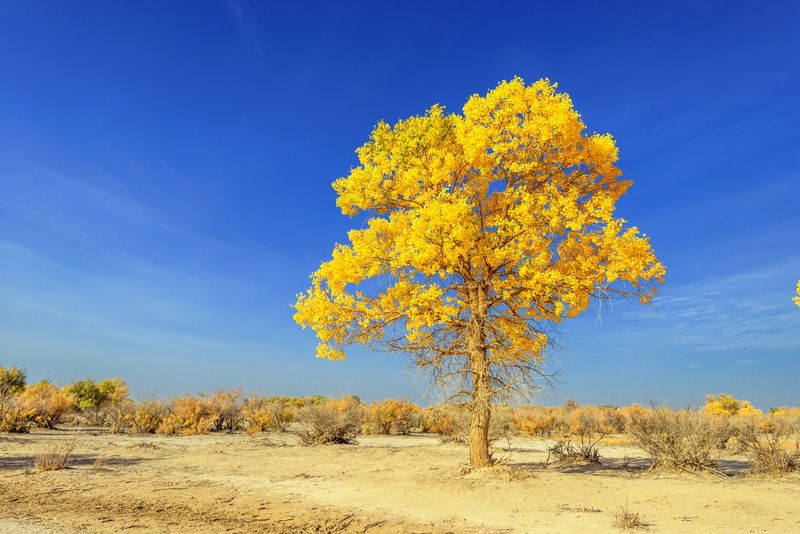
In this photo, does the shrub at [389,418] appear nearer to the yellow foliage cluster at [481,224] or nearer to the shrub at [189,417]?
the shrub at [189,417]

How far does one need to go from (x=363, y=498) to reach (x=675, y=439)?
321 inches

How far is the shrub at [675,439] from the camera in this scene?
11312mm

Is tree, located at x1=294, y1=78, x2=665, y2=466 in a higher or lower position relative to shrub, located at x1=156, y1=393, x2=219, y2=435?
higher

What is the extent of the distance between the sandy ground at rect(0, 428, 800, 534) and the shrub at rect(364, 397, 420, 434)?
477 inches

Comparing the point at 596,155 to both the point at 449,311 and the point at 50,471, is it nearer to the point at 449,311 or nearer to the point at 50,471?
the point at 449,311

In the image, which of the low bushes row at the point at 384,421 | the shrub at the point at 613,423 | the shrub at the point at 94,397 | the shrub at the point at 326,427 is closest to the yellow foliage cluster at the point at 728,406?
the low bushes row at the point at 384,421

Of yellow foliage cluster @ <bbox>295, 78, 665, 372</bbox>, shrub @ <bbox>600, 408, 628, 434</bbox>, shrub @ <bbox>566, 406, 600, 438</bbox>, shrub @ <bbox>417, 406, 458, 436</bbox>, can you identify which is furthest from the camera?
shrub @ <bbox>600, 408, 628, 434</bbox>

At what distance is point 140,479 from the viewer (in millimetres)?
10055

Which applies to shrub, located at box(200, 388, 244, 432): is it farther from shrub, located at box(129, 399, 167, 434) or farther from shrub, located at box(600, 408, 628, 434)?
shrub, located at box(600, 408, 628, 434)

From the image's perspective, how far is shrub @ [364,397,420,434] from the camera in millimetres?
25203

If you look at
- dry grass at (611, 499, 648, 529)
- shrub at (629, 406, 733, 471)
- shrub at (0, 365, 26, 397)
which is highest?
shrub at (0, 365, 26, 397)

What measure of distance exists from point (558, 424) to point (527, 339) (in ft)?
70.5

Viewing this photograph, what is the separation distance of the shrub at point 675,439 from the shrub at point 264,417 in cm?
1749

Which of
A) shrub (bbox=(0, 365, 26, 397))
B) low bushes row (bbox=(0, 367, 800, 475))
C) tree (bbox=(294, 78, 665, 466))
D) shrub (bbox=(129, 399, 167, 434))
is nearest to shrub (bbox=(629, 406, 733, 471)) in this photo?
low bushes row (bbox=(0, 367, 800, 475))
